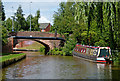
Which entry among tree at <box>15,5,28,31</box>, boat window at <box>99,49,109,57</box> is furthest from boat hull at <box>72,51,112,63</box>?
tree at <box>15,5,28,31</box>

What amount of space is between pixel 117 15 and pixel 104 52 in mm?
6938

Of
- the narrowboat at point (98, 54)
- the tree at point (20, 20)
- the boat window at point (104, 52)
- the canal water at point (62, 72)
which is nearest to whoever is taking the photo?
the canal water at point (62, 72)

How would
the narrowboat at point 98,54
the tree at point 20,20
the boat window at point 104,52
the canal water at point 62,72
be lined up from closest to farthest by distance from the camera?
the canal water at point 62,72 → the narrowboat at point 98,54 → the boat window at point 104,52 → the tree at point 20,20

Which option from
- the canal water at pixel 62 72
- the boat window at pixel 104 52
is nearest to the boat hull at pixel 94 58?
the boat window at pixel 104 52

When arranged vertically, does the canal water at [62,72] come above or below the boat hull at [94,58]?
below

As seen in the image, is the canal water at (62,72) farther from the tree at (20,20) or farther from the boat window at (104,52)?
the tree at (20,20)

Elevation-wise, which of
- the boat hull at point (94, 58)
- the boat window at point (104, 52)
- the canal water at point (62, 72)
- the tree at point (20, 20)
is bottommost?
the canal water at point (62, 72)

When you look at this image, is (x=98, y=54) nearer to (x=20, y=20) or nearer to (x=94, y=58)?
(x=94, y=58)

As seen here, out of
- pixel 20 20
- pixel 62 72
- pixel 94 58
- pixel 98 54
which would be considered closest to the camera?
pixel 62 72

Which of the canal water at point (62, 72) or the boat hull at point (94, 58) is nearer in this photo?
the canal water at point (62, 72)

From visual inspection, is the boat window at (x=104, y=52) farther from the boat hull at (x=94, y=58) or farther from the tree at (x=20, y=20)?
the tree at (x=20, y=20)

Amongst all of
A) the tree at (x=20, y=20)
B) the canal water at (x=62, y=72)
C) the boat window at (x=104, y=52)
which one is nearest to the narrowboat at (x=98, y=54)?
the boat window at (x=104, y=52)

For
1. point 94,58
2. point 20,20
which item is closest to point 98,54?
point 94,58

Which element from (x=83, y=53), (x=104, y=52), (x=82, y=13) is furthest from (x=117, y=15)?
(x=83, y=53)
